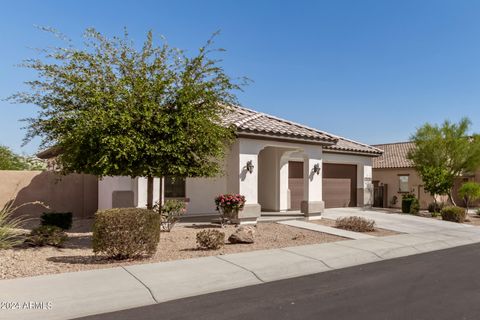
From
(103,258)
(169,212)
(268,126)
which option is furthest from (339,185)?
(103,258)

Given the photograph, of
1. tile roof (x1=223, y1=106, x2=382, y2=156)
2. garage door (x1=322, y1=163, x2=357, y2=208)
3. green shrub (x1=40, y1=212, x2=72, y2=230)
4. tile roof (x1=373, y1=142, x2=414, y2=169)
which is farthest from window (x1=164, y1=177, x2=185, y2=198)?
tile roof (x1=373, y1=142, x2=414, y2=169)

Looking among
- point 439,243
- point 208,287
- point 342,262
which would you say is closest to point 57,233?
point 208,287

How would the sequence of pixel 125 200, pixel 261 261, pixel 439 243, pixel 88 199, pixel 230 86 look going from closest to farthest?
1. pixel 261 261
2. pixel 230 86
3. pixel 439 243
4. pixel 125 200
5. pixel 88 199

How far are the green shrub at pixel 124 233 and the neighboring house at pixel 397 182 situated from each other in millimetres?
22780

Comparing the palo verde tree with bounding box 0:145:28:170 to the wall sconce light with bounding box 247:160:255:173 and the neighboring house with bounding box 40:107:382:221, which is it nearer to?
the neighboring house with bounding box 40:107:382:221

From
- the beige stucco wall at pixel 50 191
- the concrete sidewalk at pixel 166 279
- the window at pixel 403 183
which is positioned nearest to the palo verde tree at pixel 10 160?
the beige stucco wall at pixel 50 191

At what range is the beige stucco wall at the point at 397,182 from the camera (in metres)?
27.4

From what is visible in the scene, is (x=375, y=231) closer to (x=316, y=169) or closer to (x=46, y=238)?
(x=316, y=169)

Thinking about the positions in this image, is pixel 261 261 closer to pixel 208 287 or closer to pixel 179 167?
pixel 208 287

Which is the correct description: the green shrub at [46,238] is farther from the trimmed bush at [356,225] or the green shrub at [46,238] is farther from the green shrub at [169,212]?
the trimmed bush at [356,225]

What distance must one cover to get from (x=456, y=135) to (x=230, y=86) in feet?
58.8

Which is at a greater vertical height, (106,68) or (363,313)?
(106,68)

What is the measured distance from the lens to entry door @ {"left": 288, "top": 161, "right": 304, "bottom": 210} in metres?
20.4

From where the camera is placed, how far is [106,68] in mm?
10250
